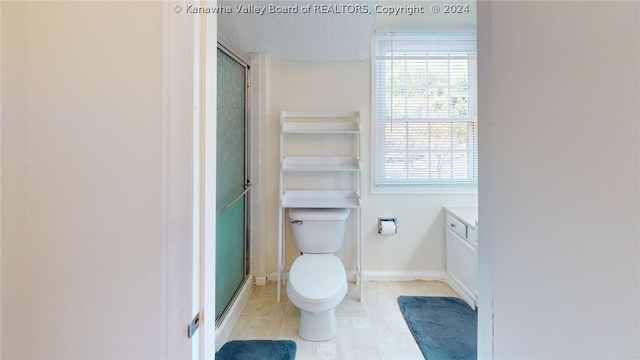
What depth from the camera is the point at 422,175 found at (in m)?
2.57

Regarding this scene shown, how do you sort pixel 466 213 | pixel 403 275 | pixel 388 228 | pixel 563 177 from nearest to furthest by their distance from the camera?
pixel 563 177
pixel 466 213
pixel 388 228
pixel 403 275

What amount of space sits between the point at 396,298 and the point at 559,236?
2.06 metres

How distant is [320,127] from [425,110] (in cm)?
95

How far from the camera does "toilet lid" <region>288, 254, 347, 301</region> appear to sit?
1.71 m

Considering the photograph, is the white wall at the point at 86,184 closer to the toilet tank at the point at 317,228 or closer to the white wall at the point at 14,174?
the white wall at the point at 14,174

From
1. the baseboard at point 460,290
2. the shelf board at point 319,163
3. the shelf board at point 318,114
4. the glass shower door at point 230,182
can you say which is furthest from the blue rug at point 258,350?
the shelf board at point 318,114

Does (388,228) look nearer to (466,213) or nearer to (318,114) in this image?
(466,213)

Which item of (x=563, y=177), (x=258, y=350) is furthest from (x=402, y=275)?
(x=563, y=177)

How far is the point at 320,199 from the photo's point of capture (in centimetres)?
241

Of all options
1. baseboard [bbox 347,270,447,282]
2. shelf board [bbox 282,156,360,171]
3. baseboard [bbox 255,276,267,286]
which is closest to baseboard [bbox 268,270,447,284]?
baseboard [bbox 347,270,447,282]

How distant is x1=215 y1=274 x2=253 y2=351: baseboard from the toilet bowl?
47 centimetres

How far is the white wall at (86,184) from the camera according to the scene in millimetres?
620

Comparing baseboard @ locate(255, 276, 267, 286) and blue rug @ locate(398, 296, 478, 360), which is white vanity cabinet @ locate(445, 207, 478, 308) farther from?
baseboard @ locate(255, 276, 267, 286)

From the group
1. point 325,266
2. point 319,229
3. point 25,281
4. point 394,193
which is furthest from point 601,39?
point 394,193
